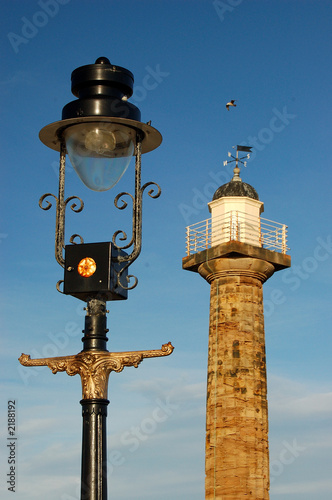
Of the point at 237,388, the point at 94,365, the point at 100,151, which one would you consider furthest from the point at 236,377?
the point at 94,365

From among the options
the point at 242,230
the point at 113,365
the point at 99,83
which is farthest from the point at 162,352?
the point at 242,230

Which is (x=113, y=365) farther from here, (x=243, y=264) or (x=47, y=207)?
(x=243, y=264)

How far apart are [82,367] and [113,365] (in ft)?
0.81

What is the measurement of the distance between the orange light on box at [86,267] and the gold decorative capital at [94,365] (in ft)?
1.98

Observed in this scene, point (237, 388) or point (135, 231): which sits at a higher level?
point (237, 388)

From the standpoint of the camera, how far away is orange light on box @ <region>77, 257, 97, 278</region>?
7.09 metres

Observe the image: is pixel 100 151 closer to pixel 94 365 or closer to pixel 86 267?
pixel 86 267

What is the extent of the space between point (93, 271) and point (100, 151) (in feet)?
3.95

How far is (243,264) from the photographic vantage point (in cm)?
2938

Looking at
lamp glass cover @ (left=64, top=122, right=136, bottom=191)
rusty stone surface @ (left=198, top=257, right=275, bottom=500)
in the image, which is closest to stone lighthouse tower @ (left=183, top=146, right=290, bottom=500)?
rusty stone surface @ (left=198, top=257, right=275, bottom=500)

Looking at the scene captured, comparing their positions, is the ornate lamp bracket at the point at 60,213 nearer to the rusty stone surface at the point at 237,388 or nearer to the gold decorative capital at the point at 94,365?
the gold decorative capital at the point at 94,365

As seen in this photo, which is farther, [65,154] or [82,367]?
[65,154]

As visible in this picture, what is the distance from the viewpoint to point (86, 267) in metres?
Answer: 7.11

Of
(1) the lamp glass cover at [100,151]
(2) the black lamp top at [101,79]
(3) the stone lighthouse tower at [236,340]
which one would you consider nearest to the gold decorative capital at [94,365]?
(1) the lamp glass cover at [100,151]
